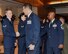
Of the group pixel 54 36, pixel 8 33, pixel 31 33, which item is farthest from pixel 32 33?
pixel 54 36

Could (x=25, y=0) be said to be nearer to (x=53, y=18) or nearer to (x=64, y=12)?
(x=53, y=18)

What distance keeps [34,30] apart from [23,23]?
135 centimetres

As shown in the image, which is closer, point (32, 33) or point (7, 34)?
point (32, 33)

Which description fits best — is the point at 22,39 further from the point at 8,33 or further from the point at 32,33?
the point at 32,33

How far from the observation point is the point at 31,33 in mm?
4457

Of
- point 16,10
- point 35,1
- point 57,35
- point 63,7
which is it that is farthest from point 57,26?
point 16,10

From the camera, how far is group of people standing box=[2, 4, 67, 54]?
14.7 ft

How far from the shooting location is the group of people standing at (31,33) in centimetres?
447

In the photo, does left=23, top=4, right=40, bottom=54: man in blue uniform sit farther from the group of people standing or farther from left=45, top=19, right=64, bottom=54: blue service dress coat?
left=45, top=19, right=64, bottom=54: blue service dress coat

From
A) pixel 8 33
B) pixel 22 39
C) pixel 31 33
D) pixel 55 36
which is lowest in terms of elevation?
pixel 22 39

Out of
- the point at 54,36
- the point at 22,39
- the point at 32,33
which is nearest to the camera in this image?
the point at 32,33

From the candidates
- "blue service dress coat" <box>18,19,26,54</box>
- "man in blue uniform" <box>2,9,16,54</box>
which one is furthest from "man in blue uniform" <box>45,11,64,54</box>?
"man in blue uniform" <box>2,9,16,54</box>

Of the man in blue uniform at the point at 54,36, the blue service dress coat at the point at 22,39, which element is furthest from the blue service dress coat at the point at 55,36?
the blue service dress coat at the point at 22,39

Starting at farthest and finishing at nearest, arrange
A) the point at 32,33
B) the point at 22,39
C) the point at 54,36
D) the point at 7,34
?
the point at 22,39
the point at 54,36
the point at 7,34
the point at 32,33
